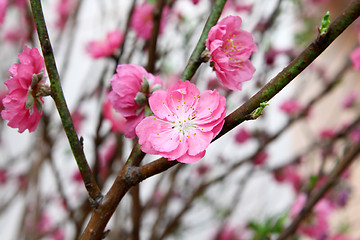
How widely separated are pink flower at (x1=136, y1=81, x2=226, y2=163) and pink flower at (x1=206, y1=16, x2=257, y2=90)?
0.05m

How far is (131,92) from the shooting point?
43cm

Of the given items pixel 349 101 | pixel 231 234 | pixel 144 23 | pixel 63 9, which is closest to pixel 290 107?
pixel 349 101

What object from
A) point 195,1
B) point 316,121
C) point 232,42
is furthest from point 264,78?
point 316,121

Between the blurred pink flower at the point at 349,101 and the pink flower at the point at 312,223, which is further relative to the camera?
the blurred pink flower at the point at 349,101

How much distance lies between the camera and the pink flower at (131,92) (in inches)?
16.8

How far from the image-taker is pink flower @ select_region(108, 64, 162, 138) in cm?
43

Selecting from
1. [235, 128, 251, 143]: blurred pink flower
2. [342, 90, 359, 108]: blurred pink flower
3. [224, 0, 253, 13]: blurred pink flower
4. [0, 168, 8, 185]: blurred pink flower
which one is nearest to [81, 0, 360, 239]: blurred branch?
[224, 0, 253, 13]: blurred pink flower

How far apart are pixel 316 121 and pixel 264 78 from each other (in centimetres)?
208

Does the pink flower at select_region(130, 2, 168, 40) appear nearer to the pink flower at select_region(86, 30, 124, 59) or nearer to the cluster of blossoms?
the pink flower at select_region(86, 30, 124, 59)

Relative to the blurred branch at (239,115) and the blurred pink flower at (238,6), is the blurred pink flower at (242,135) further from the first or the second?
the blurred branch at (239,115)

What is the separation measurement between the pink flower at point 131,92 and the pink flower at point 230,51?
0.09 m

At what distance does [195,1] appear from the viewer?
0.59 meters

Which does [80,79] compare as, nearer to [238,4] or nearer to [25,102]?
[238,4]

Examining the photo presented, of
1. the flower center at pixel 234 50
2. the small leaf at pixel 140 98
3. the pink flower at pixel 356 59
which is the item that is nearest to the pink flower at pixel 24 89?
the small leaf at pixel 140 98
